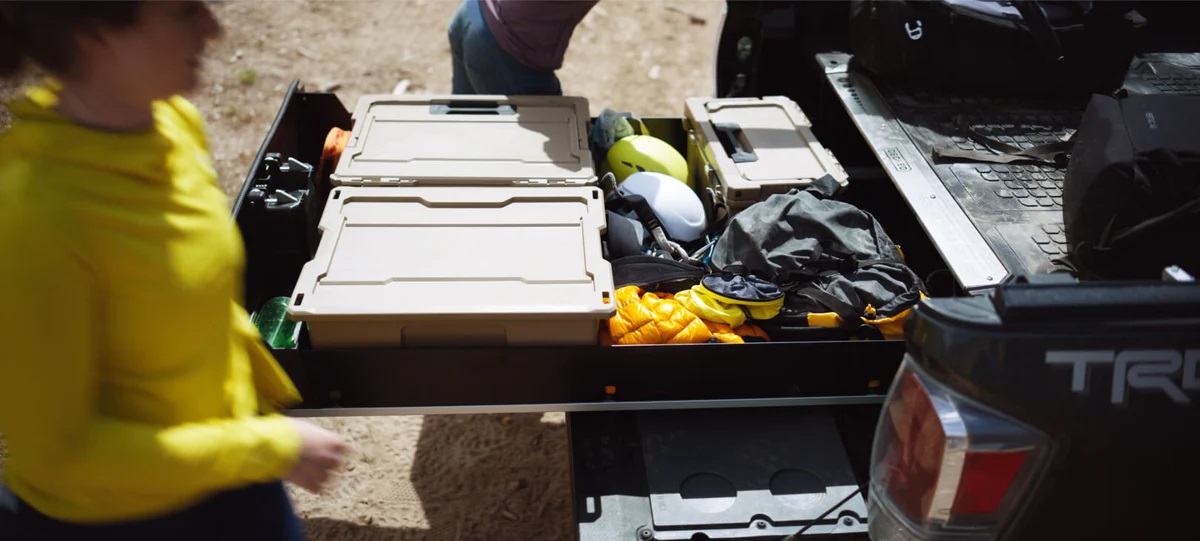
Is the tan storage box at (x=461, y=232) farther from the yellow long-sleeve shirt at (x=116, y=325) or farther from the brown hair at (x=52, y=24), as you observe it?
the brown hair at (x=52, y=24)

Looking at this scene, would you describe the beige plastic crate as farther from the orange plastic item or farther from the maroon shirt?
the maroon shirt

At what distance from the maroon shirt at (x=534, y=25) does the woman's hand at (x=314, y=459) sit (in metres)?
2.44

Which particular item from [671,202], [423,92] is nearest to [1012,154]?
[671,202]

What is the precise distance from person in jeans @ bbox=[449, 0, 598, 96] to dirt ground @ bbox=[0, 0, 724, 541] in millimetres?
1050

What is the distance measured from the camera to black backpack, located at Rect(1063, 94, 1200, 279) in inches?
85.7

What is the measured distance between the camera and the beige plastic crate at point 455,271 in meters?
2.44

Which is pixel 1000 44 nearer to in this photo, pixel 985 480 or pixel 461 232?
pixel 461 232

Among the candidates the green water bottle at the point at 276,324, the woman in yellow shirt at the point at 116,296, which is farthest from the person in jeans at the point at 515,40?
the woman in yellow shirt at the point at 116,296

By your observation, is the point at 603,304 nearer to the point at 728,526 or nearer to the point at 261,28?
the point at 728,526

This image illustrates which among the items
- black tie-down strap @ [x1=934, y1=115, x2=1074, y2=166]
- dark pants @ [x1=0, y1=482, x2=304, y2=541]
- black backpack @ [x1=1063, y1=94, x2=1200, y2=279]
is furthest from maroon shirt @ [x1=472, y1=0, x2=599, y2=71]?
dark pants @ [x1=0, y1=482, x2=304, y2=541]

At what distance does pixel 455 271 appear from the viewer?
261 centimetres

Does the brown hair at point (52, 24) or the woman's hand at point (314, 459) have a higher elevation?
the brown hair at point (52, 24)

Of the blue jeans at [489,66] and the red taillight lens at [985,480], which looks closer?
the red taillight lens at [985,480]

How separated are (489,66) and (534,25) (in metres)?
0.30
